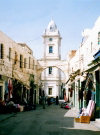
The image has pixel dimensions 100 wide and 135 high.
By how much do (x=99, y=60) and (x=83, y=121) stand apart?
4065 millimetres

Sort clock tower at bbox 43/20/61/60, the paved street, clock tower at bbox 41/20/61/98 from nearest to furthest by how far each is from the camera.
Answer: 1. the paved street
2. clock tower at bbox 43/20/61/60
3. clock tower at bbox 41/20/61/98

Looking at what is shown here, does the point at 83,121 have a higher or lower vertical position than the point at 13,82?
lower

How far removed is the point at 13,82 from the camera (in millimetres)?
30219

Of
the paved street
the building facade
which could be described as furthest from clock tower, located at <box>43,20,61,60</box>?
the paved street

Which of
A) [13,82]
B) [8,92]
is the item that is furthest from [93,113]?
[13,82]

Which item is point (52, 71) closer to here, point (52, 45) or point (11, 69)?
point (52, 45)

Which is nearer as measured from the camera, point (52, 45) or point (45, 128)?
point (45, 128)

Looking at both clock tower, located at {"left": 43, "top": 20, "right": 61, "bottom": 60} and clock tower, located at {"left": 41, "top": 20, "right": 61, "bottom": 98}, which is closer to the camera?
clock tower, located at {"left": 43, "top": 20, "right": 61, "bottom": 60}

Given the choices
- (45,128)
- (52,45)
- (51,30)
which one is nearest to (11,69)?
(45,128)

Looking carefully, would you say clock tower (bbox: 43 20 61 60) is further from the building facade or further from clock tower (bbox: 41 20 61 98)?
the building facade

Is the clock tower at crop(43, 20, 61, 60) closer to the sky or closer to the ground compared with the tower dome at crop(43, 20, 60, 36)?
closer to the ground

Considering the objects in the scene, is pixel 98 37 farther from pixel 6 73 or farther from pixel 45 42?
pixel 45 42

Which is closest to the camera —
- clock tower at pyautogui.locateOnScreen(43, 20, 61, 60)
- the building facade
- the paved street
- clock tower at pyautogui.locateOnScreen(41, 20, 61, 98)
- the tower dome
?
the paved street

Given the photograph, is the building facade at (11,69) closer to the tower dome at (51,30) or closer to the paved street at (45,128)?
the paved street at (45,128)
